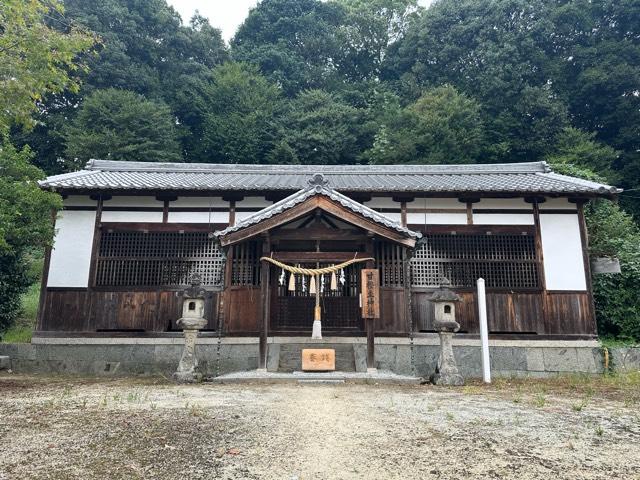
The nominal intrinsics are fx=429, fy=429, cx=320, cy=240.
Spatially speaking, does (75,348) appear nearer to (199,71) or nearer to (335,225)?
(335,225)

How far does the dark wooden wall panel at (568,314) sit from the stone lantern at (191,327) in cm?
1008

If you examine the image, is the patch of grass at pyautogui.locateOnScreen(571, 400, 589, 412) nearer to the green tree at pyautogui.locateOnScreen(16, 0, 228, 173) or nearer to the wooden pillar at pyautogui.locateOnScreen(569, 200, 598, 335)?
the wooden pillar at pyautogui.locateOnScreen(569, 200, 598, 335)

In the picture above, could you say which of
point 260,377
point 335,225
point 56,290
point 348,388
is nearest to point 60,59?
point 56,290

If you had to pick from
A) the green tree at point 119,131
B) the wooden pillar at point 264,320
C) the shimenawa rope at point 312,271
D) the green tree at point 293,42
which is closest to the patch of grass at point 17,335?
the wooden pillar at point 264,320

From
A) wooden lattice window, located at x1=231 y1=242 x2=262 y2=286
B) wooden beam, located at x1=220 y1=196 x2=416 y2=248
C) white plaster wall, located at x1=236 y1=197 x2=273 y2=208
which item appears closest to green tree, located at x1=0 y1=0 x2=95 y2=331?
wooden beam, located at x1=220 y1=196 x2=416 y2=248

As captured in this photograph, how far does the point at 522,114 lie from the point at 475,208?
78.5 ft

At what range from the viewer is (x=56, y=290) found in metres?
13.1

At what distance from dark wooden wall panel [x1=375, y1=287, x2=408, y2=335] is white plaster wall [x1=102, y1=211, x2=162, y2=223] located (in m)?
7.52

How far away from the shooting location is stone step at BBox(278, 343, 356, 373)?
11.8 m

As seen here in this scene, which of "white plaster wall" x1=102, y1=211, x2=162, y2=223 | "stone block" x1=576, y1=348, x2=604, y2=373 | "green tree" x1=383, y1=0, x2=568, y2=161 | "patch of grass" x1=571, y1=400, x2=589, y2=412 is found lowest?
"patch of grass" x1=571, y1=400, x2=589, y2=412

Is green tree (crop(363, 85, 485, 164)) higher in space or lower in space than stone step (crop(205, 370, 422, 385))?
higher

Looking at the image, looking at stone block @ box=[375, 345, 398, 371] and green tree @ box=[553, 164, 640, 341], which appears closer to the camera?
stone block @ box=[375, 345, 398, 371]

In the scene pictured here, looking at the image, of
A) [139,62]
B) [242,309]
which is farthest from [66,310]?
[139,62]

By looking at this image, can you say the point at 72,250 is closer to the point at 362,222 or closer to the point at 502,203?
the point at 362,222
